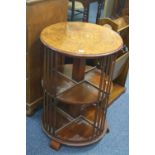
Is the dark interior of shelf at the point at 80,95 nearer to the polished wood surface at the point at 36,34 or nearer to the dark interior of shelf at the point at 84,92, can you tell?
the dark interior of shelf at the point at 84,92

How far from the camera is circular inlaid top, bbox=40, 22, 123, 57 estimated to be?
126 centimetres

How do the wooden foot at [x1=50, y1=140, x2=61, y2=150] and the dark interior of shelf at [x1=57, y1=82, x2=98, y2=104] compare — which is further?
the wooden foot at [x1=50, y1=140, x2=61, y2=150]

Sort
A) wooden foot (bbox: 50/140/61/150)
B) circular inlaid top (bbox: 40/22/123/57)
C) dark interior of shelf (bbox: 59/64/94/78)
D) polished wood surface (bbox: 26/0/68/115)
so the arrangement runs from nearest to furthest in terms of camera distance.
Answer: circular inlaid top (bbox: 40/22/123/57), polished wood surface (bbox: 26/0/68/115), wooden foot (bbox: 50/140/61/150), dark interior of shelf (bbox: 59/64/94/78)

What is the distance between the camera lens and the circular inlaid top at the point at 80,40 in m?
1.26

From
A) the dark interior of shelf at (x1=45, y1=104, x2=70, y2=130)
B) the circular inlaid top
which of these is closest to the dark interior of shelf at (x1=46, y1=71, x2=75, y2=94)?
the dark interior of shelf at (x1=45, y1=104, x2=70, y2=130)

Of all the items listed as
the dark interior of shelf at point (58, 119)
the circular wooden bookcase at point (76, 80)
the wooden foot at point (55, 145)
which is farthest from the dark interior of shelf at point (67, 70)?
the wooden foot at point (55, 145)

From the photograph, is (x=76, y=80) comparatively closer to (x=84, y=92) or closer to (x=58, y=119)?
(x=84, y=92)

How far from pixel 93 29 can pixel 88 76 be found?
1.15 ft

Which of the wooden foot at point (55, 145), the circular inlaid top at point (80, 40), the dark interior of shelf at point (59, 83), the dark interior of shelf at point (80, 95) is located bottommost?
the wooden foot at point (55, 145)

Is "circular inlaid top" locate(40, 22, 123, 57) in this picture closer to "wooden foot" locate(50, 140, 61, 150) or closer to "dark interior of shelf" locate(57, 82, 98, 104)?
"dark interior of shelf" locate(57, 82, 98, 104)

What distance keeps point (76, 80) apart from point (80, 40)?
32 cm

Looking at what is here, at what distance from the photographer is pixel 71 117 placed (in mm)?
1765

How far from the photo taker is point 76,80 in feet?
5.21
